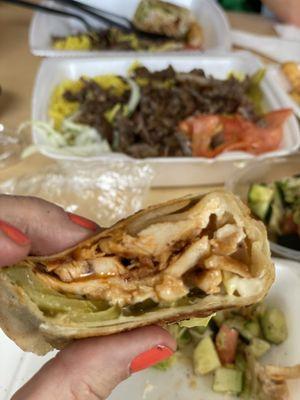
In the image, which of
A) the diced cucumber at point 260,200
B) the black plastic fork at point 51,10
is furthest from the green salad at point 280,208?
the black plastic fork at point 51,10

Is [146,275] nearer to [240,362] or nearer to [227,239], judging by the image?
[227,239]

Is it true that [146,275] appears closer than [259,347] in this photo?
Yes

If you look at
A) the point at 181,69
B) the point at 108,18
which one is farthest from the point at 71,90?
the point at 108,18

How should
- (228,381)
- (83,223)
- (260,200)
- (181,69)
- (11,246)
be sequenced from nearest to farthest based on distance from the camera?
(11,246), (83,223), (228,381), (260,200), (181,69)

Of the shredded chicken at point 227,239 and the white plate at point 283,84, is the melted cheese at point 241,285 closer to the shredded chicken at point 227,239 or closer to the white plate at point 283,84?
the shredded chicken at point 227,239

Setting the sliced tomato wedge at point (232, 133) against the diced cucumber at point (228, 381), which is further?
the sliced tomato wedge at point (232, 133)

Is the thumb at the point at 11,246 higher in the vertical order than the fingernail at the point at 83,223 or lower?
higher

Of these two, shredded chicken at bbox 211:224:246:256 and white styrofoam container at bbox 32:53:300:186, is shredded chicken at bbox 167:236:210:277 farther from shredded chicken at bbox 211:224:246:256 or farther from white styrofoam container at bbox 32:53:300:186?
white styrofoam container at bbox 32:53:300:186
